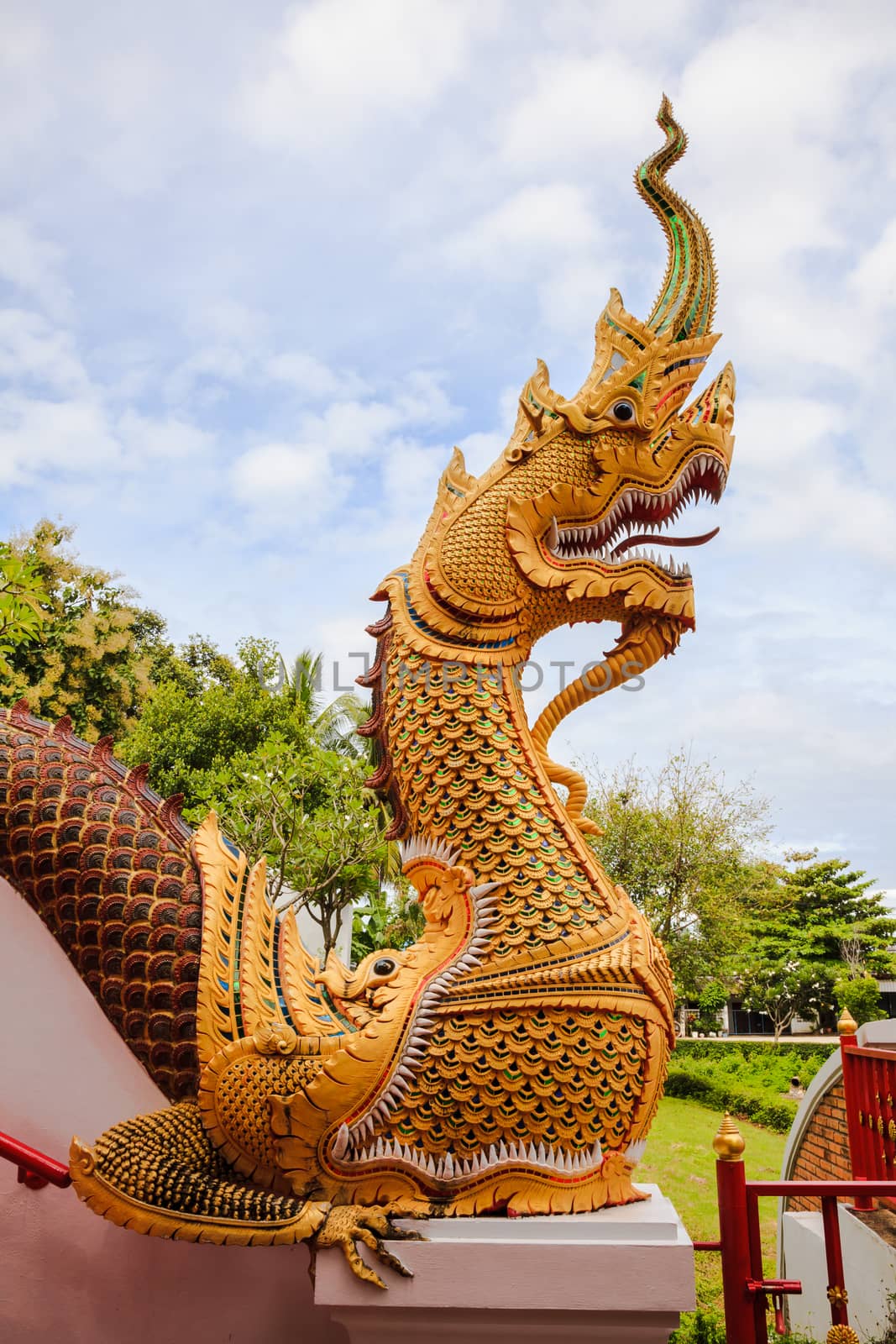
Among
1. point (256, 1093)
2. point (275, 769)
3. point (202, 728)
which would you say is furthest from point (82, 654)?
point (256, 1093)

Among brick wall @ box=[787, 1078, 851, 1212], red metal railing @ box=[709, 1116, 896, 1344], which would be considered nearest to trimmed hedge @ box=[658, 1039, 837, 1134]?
brick wall @ box=[787, 1078, 851, 1212]

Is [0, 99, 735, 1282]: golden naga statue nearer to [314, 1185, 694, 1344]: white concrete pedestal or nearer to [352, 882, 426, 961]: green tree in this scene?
[314, 1185, 694, 1344]: white concrete pedestal

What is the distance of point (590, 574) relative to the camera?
11.0ft

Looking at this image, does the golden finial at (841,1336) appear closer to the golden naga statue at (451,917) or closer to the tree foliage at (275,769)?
the golden naga statue at (451,917)

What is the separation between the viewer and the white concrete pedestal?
2.43 m

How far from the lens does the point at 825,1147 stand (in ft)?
19.0

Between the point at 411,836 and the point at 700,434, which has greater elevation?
the point at 700,434

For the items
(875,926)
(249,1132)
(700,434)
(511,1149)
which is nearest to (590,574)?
(700,434)

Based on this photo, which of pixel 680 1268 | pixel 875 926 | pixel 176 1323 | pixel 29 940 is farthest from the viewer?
pixel 875 926

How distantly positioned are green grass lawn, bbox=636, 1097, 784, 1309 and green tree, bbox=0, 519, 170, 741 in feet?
38.5

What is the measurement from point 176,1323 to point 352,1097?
1.06 metres

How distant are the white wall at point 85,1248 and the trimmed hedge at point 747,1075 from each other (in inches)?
543

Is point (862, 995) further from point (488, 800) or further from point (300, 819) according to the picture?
point (488, 800)

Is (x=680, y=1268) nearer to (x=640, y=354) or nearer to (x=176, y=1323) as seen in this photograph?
(x=176, y=1323)
